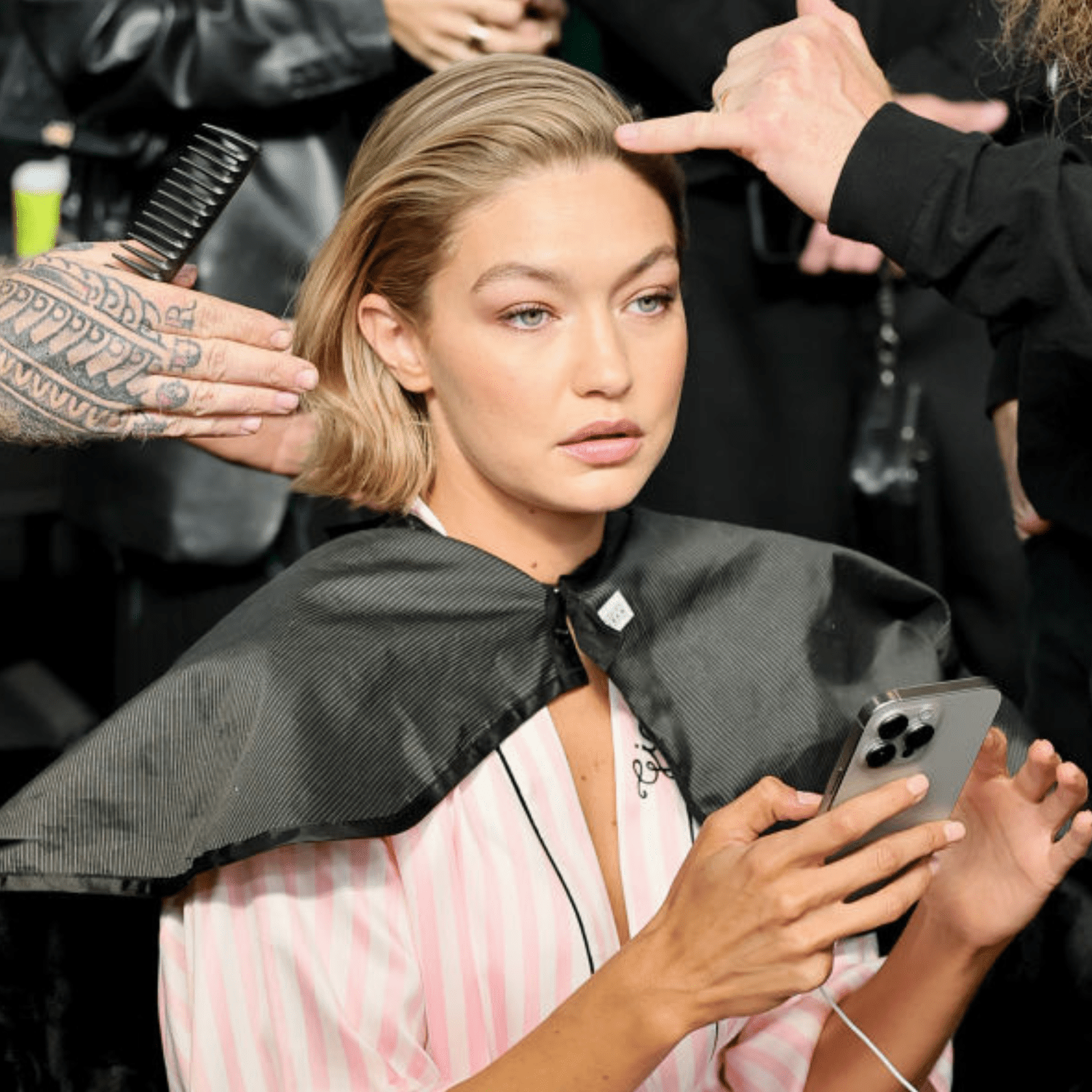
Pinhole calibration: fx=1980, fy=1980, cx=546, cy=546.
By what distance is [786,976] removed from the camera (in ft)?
4.47

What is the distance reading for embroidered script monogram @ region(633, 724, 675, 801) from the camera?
5.81ft

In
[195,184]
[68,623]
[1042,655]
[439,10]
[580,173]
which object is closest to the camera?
[195,184]

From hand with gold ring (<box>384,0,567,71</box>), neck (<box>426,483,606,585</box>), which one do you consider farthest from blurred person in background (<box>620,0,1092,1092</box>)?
hand with gold ring (<box>384,0,567,71</box>)

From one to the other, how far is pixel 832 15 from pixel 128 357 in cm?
70

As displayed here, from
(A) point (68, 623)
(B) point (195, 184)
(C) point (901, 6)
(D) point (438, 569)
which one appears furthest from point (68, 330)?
(A) point (68, 623)

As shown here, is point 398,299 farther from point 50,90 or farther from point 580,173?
point 50,90

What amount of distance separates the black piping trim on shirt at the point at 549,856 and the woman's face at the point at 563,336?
237 millimetres

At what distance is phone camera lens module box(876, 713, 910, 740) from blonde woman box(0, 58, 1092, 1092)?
4 centimetres

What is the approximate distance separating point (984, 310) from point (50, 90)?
1.31 meters

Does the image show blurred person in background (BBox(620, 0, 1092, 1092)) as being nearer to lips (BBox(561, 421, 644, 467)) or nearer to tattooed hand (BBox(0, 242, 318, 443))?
lips (BBox(561, 421, 644, 467))

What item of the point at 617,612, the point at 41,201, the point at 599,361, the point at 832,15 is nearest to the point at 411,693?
the point at 617,612

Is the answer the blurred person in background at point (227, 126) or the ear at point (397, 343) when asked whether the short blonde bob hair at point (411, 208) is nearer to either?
the ear at point (397, 343)

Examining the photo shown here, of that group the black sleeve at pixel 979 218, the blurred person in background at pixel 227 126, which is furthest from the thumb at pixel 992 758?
the blurred person in background at pixel 227 126

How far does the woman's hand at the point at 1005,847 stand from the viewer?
1.60m
